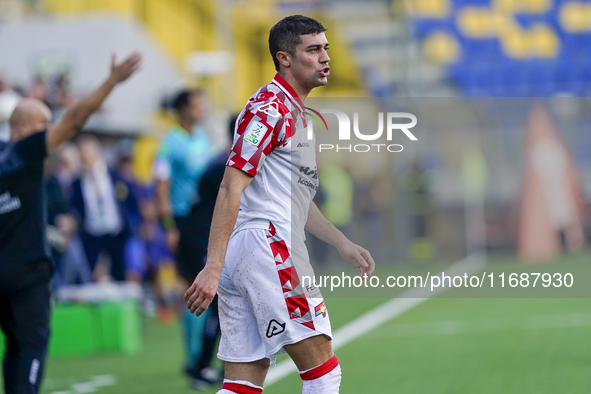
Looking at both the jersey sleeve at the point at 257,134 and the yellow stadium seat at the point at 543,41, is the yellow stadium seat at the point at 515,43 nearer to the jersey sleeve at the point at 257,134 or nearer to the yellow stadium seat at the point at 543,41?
the yellow stadium seat at the point at 543,41

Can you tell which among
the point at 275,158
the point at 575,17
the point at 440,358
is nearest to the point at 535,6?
the point at 575,17

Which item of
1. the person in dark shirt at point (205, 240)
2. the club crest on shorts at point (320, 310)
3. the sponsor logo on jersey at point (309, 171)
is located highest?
the sponsor logo on jersey at point (309, 171)

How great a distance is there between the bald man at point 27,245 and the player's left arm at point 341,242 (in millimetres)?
1387

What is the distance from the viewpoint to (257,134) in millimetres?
3367

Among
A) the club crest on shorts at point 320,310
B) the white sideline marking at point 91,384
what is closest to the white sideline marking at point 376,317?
the white sideline marking at point 91,384

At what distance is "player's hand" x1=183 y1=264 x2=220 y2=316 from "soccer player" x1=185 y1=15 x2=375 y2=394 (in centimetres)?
12

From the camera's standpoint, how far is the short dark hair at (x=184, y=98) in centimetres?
701

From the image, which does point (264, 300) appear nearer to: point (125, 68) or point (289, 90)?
point (289, 90)

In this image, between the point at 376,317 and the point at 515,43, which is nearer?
the point at 376,317

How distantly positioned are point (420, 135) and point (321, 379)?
14.7 m

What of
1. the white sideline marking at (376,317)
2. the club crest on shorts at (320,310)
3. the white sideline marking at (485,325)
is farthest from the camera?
the white sideline marking at (485,325)

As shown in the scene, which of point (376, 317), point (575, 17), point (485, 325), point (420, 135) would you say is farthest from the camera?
point (575, 17)

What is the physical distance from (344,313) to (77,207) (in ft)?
11.1

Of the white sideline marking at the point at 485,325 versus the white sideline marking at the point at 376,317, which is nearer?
the white sideline marking at the point at 376,317
